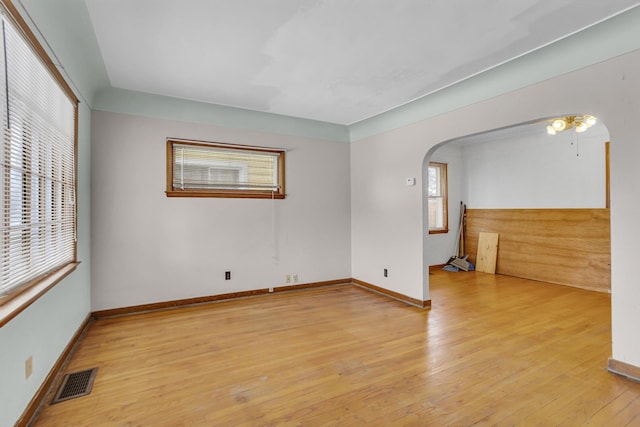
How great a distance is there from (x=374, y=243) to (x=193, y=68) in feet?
10.9

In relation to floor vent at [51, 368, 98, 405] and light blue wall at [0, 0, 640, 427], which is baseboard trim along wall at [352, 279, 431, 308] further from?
floor vent at [51, 368, 98, 405]

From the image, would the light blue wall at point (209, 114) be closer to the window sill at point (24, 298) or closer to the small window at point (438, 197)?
the window sill at point (24, 298)

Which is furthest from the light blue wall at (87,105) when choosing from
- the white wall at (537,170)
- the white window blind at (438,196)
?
the white wall at (537,170)

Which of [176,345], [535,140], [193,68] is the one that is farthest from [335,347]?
[535,140]

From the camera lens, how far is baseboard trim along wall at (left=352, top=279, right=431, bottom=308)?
160 inches

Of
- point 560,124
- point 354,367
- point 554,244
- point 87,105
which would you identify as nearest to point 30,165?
point 87,105

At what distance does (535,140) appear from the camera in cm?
570

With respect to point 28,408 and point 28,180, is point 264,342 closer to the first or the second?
point 28,408

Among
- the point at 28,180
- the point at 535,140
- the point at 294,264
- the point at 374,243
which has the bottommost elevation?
the point at 294,264

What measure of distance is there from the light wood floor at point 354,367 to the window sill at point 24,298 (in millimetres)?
777

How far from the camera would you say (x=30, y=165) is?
1.97m

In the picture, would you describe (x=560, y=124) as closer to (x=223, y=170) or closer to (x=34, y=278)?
(x=223, y=170)

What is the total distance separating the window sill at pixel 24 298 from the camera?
1.47m

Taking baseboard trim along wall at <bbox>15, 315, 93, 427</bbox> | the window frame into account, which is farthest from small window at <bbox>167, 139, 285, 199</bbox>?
baseboard trim along wall at <bbox>15, 315, 93, 427</bbox>
